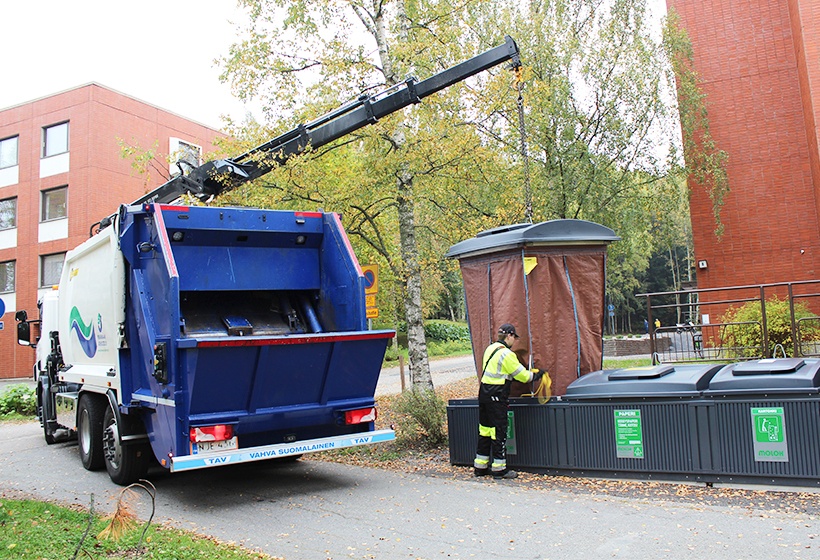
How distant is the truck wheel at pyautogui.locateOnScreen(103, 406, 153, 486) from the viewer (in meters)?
7.77

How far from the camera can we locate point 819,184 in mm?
14695

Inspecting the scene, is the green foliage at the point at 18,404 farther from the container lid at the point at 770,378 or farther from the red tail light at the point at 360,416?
the container lid at the point at 770,378

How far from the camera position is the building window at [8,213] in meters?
32.1

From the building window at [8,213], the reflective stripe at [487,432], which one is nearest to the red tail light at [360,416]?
the reflective stripe at [487,432]

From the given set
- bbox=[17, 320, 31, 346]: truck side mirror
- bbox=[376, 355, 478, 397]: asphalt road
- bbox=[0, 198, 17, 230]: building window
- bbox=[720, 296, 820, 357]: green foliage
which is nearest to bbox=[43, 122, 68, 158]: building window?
bbox=[0, 198, 17, 230]: building window

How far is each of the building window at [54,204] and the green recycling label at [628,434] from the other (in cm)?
2884

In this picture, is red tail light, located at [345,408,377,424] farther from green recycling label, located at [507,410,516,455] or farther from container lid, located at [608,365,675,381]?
container lid, located at [608,365,675,381]

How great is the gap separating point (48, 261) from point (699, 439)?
30565 mm

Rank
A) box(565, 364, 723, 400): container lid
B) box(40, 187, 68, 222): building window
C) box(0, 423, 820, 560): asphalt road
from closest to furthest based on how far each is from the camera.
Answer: box(0, 423, 820, 560): asphalt road
box(565, 364, 723, 400): container lid
box(40, 187, 68, 222): building window

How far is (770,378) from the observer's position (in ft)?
21.0

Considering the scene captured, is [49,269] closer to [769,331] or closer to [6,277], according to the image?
[6,277]

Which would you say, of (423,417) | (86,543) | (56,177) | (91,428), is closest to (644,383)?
(423,417)

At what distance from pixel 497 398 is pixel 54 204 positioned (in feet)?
94.6

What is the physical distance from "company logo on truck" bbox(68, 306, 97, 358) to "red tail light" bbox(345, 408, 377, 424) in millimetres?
3421
